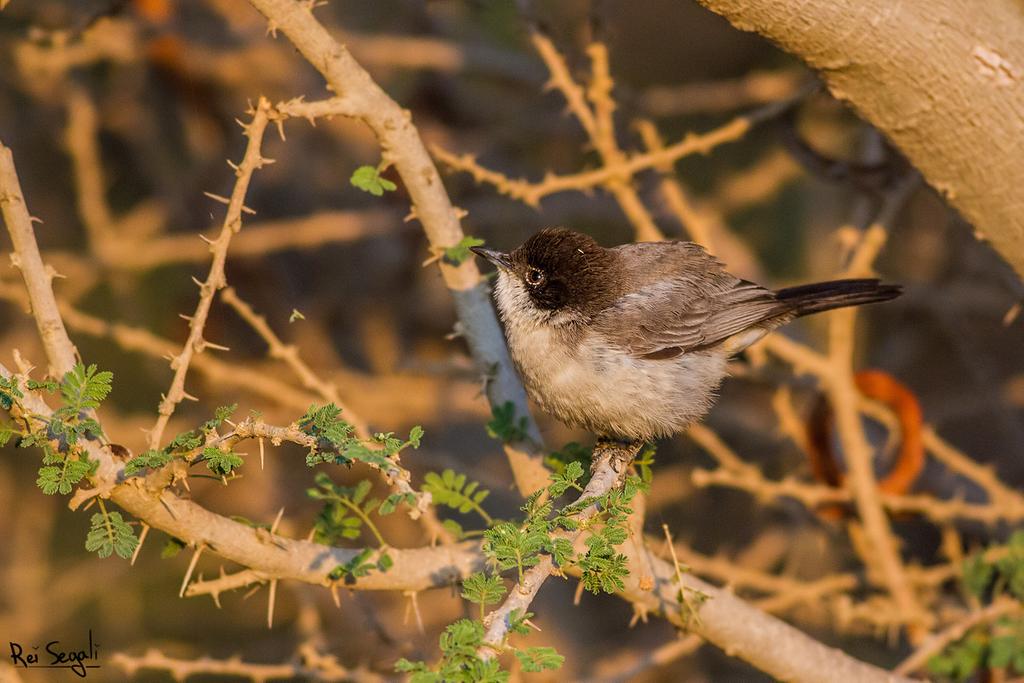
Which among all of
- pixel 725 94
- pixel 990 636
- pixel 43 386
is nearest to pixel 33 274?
pixel 43 386

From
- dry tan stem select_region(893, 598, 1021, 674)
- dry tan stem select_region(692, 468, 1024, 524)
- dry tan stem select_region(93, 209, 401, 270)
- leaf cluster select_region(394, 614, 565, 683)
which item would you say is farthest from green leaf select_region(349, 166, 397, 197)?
dry tan stem select_region(893, 598, 1021, 674)

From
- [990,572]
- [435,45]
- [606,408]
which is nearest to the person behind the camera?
[606,408]

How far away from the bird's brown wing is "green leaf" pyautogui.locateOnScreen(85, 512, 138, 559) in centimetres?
193

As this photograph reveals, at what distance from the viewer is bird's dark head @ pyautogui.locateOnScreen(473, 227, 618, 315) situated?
412 cm

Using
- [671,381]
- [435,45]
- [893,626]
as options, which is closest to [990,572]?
[893,626]

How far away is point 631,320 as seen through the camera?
13.4 ft

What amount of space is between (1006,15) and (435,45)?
3.78m

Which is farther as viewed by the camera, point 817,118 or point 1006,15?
point 817,118

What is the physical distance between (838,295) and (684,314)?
607 mm

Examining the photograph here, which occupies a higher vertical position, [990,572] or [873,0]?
[873,0]

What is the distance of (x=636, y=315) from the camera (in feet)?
13.4

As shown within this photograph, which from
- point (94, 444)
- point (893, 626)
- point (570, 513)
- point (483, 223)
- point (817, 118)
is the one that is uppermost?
point (817, 118)

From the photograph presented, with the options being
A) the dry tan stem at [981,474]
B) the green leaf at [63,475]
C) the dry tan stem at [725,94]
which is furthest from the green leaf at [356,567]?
the dry tan stem at [725,94]

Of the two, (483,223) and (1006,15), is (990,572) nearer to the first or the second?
(1006,15)
